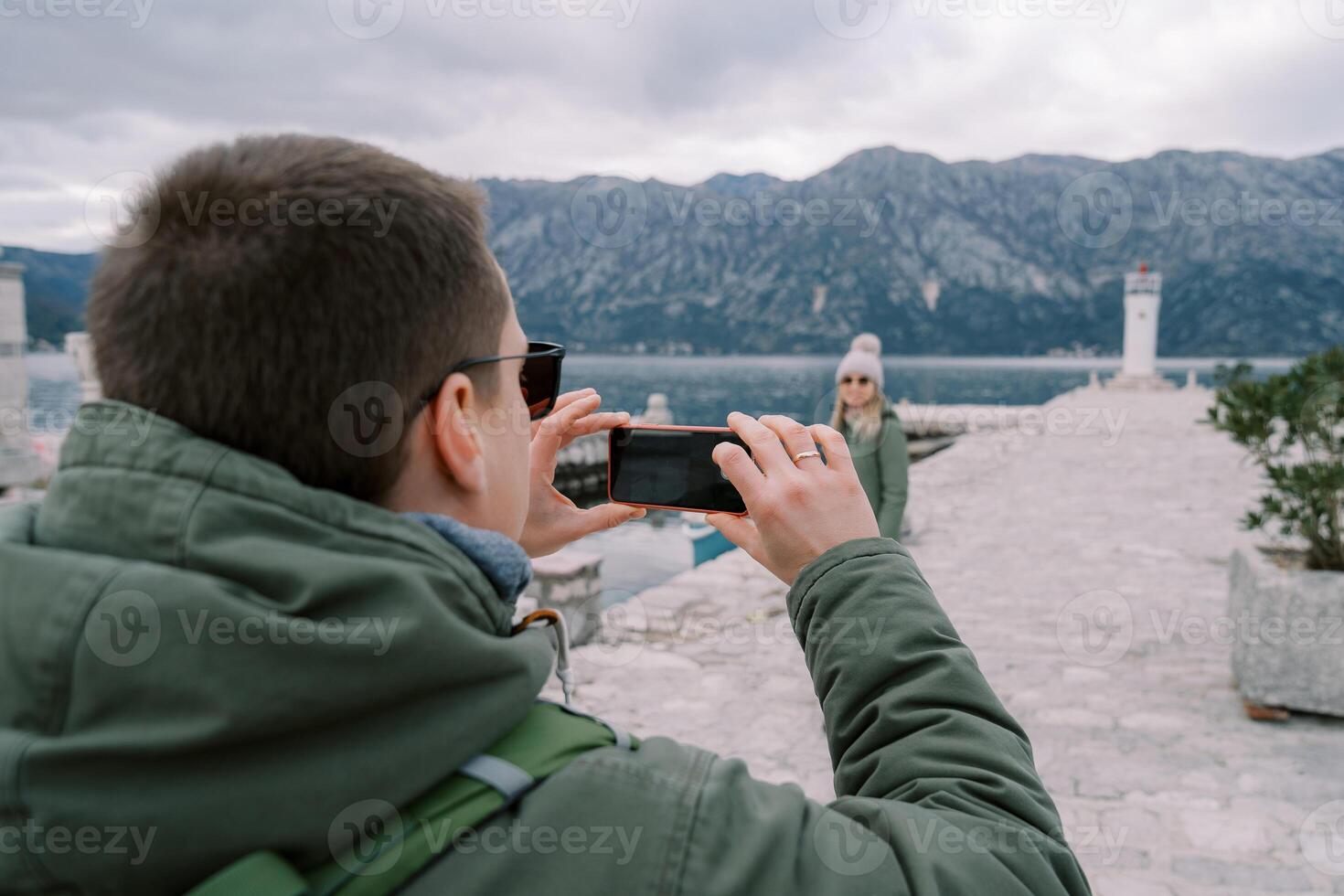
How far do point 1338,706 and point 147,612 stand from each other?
19.8 feet

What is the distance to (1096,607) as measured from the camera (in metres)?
7.33

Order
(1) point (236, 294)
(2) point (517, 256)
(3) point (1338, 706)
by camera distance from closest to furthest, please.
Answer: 1. (1) point (236, 294)
2. (3) point (1338, 706)
3. (2) point (517, 256)

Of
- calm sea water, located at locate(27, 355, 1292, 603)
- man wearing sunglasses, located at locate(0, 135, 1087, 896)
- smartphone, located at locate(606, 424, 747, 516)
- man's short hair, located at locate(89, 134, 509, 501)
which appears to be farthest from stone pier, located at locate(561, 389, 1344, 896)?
man's short hair, located at locate(89, 134, 509, 501)

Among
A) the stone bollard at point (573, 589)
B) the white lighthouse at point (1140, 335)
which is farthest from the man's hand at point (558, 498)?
the white lighthouse at point (1140, 335)

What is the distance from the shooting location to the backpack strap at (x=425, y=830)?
731 mm

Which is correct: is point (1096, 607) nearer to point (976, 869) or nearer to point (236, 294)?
point (976, 869)

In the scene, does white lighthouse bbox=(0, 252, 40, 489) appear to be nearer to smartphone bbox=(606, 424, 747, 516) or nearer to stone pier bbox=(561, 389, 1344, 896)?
stone pier bbox=(561, 389, 1344, 896)

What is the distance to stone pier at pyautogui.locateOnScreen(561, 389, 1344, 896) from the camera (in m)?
3.76

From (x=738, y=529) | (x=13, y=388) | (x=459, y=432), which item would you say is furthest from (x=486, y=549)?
(x=13, y=388)

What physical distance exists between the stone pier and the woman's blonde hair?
187 centimetres

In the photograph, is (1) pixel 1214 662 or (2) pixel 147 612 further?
(1) pixel 1214 662

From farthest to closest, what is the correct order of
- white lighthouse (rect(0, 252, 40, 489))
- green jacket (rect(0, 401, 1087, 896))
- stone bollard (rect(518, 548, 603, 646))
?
1. white lighthouse (rect(0, 252, 40, 489))
2. stone bollard (rect(518, 548, 603, 646))
3. green jacket (rect(0, 401, 1087, 896))

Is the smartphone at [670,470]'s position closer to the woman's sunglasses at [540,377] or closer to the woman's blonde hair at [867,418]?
the woman's sunglasses at [540,377]

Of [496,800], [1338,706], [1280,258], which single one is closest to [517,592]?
[496,800]
